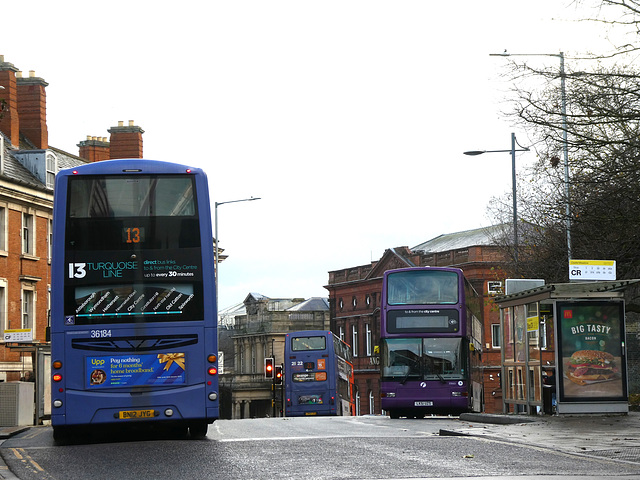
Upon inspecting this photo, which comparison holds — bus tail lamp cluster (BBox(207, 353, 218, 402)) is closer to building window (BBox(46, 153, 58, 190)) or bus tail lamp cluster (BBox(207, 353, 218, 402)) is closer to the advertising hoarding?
the advertising hoarding

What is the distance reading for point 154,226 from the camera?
54.9ft

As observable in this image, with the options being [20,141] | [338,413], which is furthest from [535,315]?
[20,141]

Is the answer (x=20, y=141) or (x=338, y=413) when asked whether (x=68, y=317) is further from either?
(x=20, y=141)

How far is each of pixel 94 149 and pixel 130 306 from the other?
41.1 metres

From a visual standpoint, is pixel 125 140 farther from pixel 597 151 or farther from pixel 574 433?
pixel 574 433

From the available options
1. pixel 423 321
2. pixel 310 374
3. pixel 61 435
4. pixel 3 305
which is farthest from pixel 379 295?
pixel 61 435

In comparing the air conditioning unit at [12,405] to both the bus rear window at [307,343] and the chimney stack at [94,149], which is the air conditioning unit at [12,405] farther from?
the chimney stack at [94,149]

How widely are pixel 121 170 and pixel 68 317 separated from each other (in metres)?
2.42

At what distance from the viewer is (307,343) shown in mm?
45344

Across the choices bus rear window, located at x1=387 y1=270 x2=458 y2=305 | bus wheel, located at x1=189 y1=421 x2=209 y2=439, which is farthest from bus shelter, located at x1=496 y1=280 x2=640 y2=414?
bus wheel, located at x1=189 y1=421 x2=209 y2=439

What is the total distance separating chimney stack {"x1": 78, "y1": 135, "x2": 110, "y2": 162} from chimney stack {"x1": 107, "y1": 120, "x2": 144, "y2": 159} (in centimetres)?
196

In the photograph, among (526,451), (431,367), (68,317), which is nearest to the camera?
(526,451)

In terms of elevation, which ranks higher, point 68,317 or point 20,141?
point 20,141

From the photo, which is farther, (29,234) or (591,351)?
(29,234)
